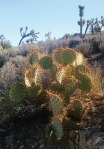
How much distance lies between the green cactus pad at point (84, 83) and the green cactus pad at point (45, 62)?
28.9 inches

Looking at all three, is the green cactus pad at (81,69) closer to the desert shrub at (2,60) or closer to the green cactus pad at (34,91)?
the green cactus pad at (34,91)

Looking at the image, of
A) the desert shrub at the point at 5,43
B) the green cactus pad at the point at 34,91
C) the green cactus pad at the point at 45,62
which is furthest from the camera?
the desert shrub at the point at 5,43

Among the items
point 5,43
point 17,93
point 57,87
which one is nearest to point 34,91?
point 17,93

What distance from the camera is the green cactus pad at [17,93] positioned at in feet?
23.4

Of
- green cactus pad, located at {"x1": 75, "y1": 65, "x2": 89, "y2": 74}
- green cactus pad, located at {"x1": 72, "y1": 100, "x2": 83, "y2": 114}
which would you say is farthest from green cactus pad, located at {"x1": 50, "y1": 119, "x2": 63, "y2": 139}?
green cactus pad, located at {"x1": 75, "y1": 65, "x2": 89, "y2": 74}

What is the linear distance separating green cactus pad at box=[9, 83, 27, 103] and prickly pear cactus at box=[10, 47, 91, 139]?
11 centimetres

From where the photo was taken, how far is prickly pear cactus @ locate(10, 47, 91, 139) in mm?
6629

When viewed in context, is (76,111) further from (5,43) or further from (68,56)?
(5,43)

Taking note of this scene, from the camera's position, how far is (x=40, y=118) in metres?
7.29

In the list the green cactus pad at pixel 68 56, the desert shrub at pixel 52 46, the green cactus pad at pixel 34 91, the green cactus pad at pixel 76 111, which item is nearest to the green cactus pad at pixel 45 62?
the green cactus pad at pixel 68 56

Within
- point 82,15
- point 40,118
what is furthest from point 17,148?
point 82,15

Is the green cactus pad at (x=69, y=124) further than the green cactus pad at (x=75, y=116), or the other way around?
the green cactus pad at (x=75, y=116)

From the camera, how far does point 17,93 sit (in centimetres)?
716

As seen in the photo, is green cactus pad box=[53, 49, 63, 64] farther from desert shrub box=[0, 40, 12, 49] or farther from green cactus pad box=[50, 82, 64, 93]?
desert shrub box=[0, 40, 12, 49]
